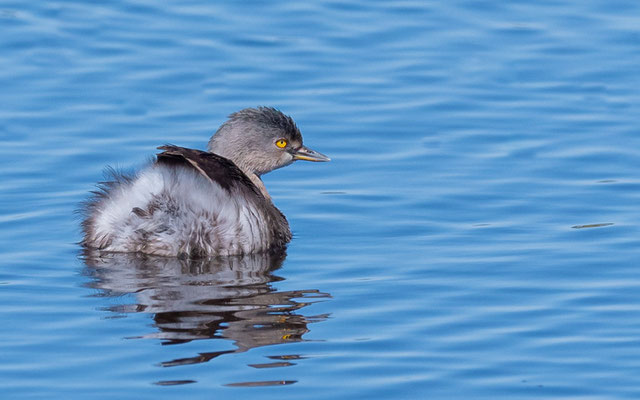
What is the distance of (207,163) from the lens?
9523mm

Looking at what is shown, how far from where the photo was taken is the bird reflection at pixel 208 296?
812 centimetres

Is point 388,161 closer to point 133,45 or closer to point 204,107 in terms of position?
point 204,107

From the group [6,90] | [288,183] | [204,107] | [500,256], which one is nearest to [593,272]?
[500,256]

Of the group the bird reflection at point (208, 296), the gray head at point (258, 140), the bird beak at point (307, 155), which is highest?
the gray head at point (258, 140)

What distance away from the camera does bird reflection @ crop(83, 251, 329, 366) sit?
8.12 m

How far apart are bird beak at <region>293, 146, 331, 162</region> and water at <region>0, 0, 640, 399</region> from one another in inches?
13.0

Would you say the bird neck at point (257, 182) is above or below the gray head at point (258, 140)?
below

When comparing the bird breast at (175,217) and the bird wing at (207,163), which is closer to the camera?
the bird wing at (207,163)

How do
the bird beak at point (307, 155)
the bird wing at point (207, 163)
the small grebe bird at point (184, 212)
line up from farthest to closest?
the bird beak at point (307, 155)
the small grebe bird at point (184, 212)
the bird wing at point (207, 163)

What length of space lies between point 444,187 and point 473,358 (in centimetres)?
354

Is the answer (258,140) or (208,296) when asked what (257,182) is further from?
(208,296)

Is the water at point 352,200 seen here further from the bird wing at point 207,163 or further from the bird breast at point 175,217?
the bird wing at point 207,163

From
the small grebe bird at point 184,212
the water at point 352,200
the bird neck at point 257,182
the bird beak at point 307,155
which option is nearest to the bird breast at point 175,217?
the small grebe bird at point 184,212

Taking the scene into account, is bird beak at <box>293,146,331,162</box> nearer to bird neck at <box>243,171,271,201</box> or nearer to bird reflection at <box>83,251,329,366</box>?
bird neck at <box>243,171,271,201</box>
